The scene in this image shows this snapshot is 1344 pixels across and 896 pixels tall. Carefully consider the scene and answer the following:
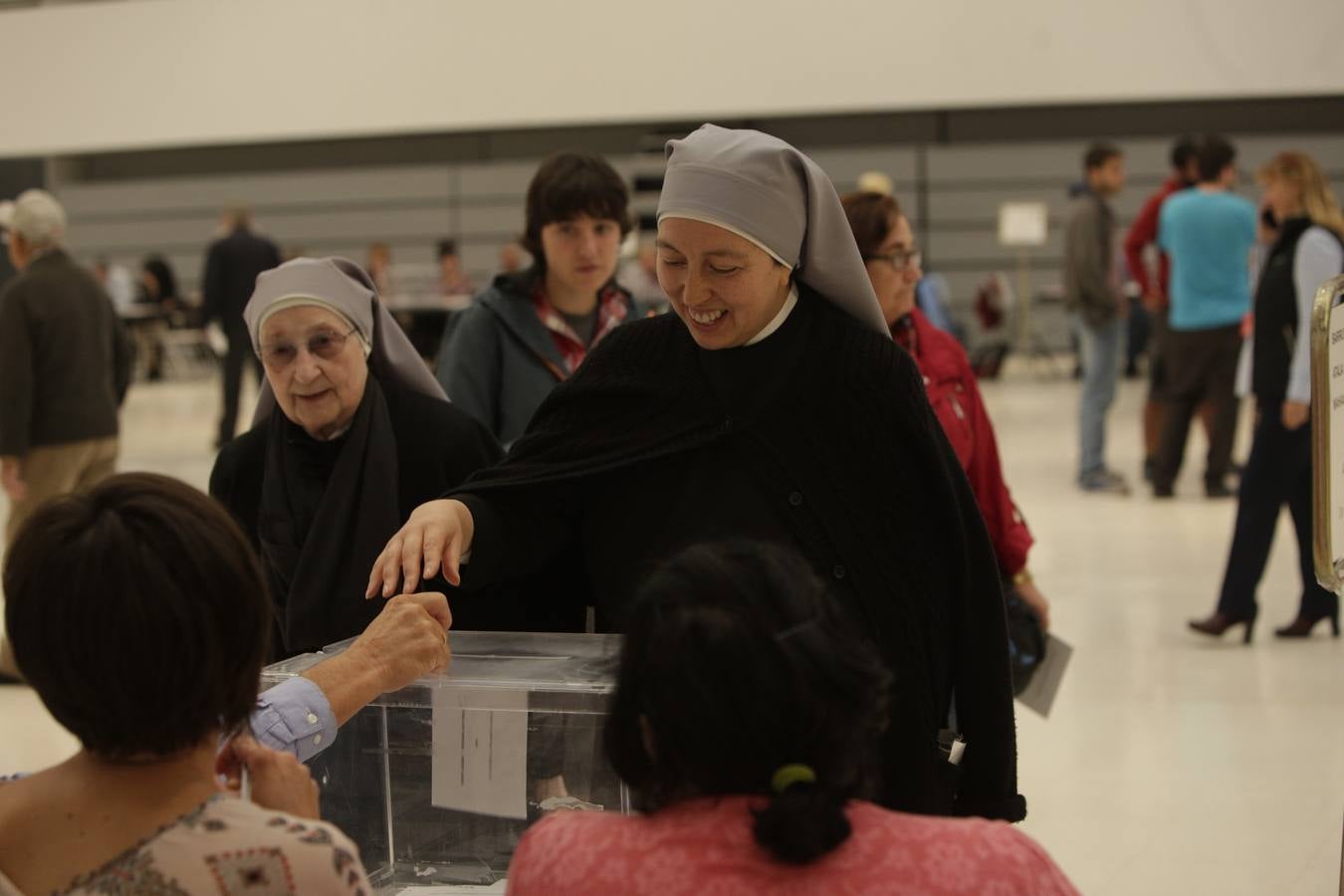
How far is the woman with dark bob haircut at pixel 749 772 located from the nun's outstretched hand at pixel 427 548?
0.73m

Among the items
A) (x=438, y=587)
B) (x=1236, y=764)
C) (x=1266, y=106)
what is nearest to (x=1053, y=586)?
(x=1236, y=764)

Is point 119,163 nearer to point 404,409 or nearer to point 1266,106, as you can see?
point 1266,106

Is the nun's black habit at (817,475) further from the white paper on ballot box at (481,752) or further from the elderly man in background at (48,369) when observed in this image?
the elderly man in background at (48,369)

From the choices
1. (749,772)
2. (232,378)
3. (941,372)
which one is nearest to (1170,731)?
(941,372)

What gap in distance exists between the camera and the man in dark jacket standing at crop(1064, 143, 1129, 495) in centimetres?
855

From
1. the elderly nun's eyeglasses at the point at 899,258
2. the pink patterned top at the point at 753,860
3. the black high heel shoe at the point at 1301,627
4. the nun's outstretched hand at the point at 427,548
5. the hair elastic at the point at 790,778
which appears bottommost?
the black high heel shoe at the point at 1301,627

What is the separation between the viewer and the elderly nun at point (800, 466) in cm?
201

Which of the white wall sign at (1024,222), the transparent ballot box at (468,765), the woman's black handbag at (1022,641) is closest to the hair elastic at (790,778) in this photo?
the transparent ballot box at (468,765)

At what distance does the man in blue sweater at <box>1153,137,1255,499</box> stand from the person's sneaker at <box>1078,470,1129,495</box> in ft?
1.90

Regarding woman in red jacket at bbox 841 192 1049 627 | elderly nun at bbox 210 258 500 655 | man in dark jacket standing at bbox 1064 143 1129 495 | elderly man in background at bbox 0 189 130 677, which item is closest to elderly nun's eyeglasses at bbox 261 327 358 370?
elderly nun at bbox 210 258 500 655

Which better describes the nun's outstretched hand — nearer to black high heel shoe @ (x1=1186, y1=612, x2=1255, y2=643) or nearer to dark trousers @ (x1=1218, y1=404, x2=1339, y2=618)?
dark trousers @ (x1=1218, y1=404, x2=1339, y2=618)

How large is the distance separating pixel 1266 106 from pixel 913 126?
375cm

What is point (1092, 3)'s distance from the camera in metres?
10.0

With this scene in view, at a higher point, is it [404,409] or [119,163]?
[119,163]
